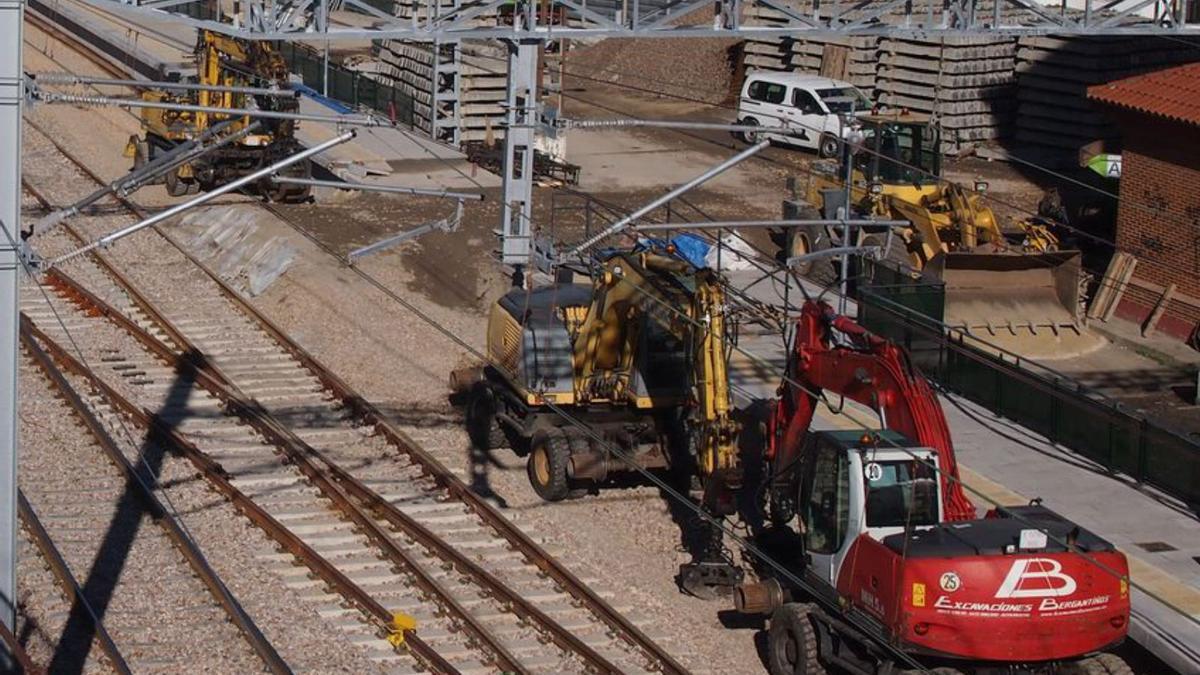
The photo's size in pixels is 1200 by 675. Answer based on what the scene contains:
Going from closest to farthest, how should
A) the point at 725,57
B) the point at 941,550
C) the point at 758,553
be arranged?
the point at 941,550
the point at 758,553
the point at 725,57

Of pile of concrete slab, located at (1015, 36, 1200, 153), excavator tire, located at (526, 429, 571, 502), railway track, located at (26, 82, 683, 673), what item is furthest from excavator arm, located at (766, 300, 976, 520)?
pile of concrete slab, located at (1015, 36, 1200, 153)

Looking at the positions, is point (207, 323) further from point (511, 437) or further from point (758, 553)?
point (758, 553)

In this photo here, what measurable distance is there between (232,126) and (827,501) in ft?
64.7

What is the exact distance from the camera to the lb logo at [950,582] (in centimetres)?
1410

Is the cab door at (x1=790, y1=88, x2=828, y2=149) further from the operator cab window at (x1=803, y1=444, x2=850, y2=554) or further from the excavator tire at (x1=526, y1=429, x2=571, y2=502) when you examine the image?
the operator cab window at (x1=803, y1=444, x2=850, y2=554)

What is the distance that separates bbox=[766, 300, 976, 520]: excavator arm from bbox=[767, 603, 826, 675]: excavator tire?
1.49 metres

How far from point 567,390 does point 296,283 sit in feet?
28.8

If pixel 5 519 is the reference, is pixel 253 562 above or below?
below

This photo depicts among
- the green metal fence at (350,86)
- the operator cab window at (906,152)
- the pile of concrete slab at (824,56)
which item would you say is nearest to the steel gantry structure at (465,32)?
the operator cab window at (906,152)

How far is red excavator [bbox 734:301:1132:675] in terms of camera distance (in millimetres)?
14156

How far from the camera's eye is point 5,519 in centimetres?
1327

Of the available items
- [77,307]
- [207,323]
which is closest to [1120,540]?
[207,323]

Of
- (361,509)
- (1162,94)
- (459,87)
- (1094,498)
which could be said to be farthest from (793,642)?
(459,87)

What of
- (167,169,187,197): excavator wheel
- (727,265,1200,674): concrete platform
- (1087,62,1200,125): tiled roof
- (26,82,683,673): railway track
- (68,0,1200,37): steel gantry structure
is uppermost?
(68,0,1200,37): steel gantry structure
